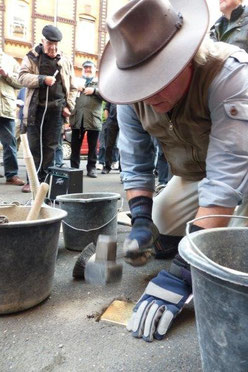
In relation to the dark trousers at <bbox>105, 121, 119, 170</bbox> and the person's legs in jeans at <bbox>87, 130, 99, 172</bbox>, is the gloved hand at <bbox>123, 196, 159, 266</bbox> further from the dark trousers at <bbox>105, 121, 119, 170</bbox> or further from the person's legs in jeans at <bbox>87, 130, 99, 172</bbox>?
the dark trousers at <bbox>105, 121, 119, 170</bbox>

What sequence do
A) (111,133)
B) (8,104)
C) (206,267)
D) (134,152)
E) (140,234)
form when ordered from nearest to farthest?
1. (206,267)
2. (140,234)
3. (134,152)
4. (8,104)
5. (111,133)

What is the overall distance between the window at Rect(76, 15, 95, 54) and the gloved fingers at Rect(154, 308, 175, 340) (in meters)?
18.8

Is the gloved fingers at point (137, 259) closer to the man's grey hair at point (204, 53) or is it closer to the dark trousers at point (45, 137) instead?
the man's grey hair at point (204, 53)

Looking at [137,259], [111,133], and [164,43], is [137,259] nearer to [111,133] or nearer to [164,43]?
[164,43]

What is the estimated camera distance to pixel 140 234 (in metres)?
1.48

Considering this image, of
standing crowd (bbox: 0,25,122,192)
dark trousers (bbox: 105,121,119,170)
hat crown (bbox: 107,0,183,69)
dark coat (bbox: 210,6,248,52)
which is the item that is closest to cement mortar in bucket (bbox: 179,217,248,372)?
hat crown (bbox: 107,0,183,69)

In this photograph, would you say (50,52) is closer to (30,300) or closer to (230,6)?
(230,6)

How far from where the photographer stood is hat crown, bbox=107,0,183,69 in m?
1.09

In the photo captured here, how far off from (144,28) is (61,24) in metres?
18.7

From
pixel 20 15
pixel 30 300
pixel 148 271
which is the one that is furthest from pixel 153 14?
pixel 20 15

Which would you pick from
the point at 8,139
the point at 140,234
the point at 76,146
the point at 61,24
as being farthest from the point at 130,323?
the point at 61,24

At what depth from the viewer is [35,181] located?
183 cm

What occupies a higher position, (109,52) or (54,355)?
(109,52)

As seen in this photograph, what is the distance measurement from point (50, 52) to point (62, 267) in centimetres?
229
